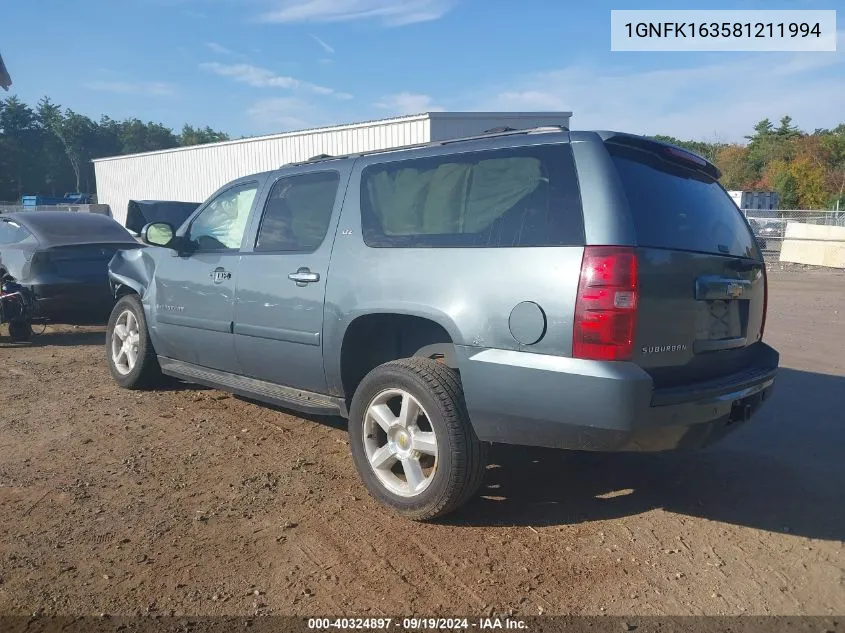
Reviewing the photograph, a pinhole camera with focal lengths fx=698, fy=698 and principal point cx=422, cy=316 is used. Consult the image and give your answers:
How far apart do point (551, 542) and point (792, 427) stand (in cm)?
280

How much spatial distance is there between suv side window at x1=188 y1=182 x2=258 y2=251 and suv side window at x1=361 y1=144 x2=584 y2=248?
126cm

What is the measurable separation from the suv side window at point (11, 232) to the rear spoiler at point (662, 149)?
7.84m

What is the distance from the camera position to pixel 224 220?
204 inches

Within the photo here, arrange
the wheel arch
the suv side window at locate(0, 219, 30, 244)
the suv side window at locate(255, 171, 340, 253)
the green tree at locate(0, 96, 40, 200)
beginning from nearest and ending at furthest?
the wheel arch → the suv side window at locate(255, 171, 340, 253) → the suv side window at locate(0, 219, 30, 244) → the green tree at locate(0, 96, 40, 200)

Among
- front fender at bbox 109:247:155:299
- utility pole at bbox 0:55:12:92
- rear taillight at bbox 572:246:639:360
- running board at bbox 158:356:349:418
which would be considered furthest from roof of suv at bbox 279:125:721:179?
utility pole at bbox 0:55:12:92

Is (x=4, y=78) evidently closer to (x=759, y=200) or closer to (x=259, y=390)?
(x=259, y=390)

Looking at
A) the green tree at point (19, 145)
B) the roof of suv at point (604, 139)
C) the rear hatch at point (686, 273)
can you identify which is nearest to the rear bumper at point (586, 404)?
the rear hatch at point (686, 273)

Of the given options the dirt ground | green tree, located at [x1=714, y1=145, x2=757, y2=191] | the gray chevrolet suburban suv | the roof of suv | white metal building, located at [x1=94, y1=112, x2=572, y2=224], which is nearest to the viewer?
the dirt ground

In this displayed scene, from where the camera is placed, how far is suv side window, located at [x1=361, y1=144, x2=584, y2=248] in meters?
3.20

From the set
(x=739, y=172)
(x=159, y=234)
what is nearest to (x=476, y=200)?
(x=159, y=234)

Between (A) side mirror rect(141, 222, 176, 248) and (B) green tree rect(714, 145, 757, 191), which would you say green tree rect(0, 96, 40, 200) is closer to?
(B) green tree rect(714, 145, 757, 191)

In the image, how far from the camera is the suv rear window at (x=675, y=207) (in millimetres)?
3184

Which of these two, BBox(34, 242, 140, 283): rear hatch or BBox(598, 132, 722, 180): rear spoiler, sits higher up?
BBox(598, 132, 722, 180): rear spoiler

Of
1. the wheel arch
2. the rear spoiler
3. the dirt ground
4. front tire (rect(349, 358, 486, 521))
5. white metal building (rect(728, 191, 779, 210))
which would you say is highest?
white metal building (rect(728, 191, 779, 210))
